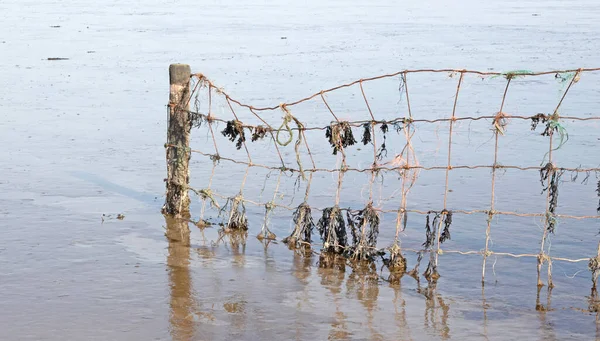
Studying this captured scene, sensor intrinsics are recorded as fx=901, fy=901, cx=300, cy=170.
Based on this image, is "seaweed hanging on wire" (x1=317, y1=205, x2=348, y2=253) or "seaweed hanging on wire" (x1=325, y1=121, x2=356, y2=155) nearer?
"seaweed hanging on wire" (x1=325, y1=121, x2=356, y2=155)

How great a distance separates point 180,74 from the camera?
7953 mm

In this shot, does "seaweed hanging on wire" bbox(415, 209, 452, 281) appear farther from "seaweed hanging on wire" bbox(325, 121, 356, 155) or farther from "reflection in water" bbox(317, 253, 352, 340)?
"seaweed hanging on wire" bbox(325, 121, 356, 155)

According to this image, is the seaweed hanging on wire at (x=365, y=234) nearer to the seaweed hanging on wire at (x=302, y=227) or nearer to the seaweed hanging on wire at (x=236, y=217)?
the seaweed hanging on wire at (x=302, y=227)

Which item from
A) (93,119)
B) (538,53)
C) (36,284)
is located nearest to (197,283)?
(36,284)

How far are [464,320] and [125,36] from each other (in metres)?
20.7

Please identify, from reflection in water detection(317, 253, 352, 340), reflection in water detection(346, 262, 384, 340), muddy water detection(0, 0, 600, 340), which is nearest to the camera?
reflection in water detection(317, 253, 352, 340)

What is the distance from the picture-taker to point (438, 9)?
34.9 m

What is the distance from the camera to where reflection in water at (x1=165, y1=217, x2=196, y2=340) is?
568cm

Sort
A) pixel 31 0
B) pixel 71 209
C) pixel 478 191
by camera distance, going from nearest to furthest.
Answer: pixel 71 209 → pixel 478 191 → pixel 31 0

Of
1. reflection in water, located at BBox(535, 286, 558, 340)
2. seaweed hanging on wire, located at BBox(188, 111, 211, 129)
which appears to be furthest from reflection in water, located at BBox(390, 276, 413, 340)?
seaweed hanging on wire, located at BBox(188, 111, 211, 129)

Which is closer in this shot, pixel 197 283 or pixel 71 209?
pixel 197 283

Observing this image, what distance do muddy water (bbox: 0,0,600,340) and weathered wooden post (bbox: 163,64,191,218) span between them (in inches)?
10.4

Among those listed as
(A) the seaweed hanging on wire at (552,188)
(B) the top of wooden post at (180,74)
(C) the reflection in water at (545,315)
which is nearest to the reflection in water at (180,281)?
(B) the top of wooden post at (180,74)

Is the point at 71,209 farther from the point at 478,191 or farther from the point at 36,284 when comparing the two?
the point at 478,191
